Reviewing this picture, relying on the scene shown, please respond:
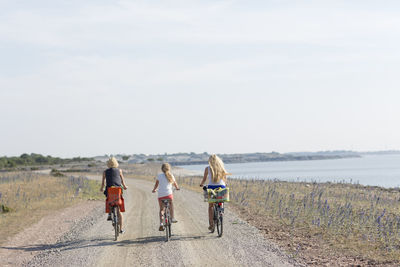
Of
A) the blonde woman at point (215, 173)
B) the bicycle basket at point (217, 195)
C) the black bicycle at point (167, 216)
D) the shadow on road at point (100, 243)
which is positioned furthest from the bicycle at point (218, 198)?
the black bicycle at point (167, 216)

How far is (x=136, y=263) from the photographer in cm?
1016

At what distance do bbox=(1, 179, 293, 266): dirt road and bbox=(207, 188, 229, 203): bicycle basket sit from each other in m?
1.09

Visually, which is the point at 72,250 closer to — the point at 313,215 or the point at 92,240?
the point at 92,240

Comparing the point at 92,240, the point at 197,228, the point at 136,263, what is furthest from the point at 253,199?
the point at 136,263

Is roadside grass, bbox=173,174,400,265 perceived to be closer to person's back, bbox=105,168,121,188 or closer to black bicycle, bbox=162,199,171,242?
black bicycle, bbox=162,199,171,242

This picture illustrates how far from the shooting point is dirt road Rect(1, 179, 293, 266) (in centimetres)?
1036

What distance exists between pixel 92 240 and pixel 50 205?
42.9 feet

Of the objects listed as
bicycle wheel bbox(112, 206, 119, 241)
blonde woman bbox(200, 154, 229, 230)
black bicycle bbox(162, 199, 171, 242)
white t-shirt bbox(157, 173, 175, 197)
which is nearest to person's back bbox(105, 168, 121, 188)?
bicycle wheel bbox(112, 206, 119, 241)

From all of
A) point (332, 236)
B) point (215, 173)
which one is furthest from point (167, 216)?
point (332, 236)

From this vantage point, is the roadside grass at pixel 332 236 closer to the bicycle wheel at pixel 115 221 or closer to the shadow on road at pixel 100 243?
the shadow on road at pixel 100 243

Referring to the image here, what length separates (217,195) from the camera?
1296 centimetres

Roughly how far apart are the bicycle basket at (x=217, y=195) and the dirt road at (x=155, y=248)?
1.09m

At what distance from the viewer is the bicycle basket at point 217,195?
42.4 feet

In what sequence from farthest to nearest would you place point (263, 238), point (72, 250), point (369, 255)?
point (263, 238), point (72, 250), point (369, 255)
